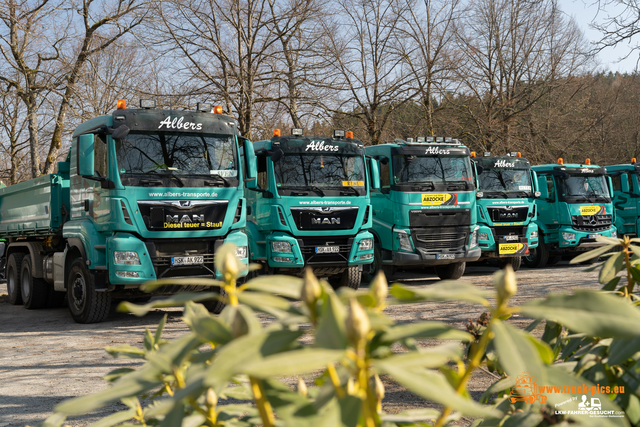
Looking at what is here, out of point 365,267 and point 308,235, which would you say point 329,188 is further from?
point 365,267

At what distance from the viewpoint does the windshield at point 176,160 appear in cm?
821

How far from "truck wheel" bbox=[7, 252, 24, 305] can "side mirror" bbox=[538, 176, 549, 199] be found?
1292 centimetres

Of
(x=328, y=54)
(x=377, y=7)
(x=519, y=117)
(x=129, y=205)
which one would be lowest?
(x=129, y=205)

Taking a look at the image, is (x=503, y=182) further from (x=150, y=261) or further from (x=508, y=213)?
(x=150, y=261)

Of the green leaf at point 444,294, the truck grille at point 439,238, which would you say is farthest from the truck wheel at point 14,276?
the green leaf at point 444,294

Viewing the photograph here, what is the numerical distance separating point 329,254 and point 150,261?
3.59m

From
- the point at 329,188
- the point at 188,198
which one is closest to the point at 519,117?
the point at 329,188

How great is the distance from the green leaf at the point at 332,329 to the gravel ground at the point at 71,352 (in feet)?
7.22

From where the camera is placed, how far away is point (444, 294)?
77 cm

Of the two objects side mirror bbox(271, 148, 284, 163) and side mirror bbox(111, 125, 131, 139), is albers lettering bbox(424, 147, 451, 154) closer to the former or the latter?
side mirror bbox(271, 148, 284, 163)

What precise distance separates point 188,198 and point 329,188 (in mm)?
3193

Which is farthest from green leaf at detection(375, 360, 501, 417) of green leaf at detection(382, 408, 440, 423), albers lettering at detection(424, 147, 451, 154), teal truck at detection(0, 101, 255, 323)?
albers lettering at detection(424, 147, 451, 154)

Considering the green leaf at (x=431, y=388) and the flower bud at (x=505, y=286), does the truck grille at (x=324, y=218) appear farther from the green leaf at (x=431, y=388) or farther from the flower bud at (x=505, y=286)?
the green leaf at (x=431, y=388)

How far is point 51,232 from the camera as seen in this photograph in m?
9.86
